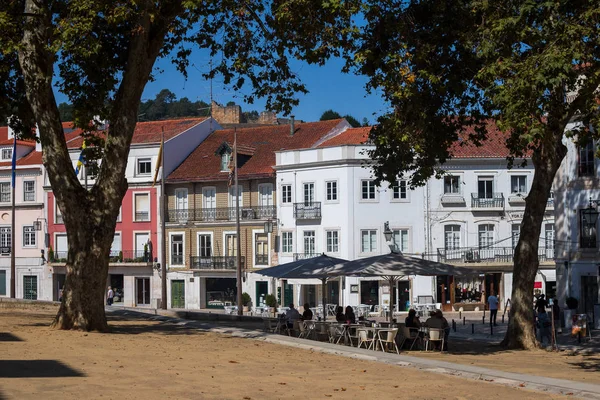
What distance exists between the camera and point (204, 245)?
67938mm

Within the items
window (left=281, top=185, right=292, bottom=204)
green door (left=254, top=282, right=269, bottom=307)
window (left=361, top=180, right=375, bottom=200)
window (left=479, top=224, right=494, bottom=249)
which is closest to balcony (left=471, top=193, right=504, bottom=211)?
window (left=479, top=224, right=494, bottom=249)

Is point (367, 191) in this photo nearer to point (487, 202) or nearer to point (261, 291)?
point (487, 202)

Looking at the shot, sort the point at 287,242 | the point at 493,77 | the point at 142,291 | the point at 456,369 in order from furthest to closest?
the point at 142,291
the point at 287,242
the point at 493,77
the point at 456,369

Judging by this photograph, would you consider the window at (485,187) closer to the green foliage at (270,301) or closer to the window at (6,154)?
the green foliage at (270,301)

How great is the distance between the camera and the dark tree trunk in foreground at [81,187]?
2580cm

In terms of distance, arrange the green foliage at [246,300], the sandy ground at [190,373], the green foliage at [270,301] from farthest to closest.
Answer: the green foliage at [246,300] → the green foliage at [270,301] → the sandy ground at [190,373]

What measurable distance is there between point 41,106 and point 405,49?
345 inches

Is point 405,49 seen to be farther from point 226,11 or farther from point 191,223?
point 191,223

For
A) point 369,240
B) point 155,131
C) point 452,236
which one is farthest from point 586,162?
point 155,131

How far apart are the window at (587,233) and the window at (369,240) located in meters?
17.6

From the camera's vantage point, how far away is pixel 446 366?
845 inches

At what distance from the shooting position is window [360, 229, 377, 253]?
6162 cm

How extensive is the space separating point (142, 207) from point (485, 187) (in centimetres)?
2252

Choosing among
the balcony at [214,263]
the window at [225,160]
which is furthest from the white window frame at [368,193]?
the window at [225,160]
